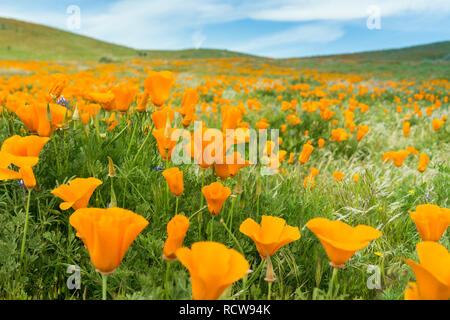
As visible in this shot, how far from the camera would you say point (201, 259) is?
78cm

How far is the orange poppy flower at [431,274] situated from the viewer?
0.79 m

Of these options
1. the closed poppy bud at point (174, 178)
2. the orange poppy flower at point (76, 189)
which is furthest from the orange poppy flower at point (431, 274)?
the orange poppy flower at point (76, 189)

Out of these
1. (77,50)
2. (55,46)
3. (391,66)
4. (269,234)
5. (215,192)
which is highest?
(55,46)

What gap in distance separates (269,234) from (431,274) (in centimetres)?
49

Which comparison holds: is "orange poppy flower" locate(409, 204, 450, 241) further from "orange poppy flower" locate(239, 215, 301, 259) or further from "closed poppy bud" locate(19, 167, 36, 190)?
"closed poppy bud" locate(19, 167, 36, 190)

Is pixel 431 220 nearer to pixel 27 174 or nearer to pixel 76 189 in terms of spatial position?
pixel 76 189

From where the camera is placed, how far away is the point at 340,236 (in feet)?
3.36

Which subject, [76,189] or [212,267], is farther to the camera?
[76,189]

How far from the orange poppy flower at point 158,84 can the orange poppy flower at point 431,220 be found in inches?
52.5

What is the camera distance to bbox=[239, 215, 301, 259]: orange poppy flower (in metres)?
1.07

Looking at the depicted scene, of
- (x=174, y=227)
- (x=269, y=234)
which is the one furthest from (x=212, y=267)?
(x=269, y=234)

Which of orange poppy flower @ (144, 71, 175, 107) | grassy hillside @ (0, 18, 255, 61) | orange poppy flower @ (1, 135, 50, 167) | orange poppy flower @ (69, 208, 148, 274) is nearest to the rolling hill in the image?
grassy hillside @ (0, 18, 255, 61)

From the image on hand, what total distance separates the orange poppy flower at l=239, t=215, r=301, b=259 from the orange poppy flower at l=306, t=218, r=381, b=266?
0.33ft
